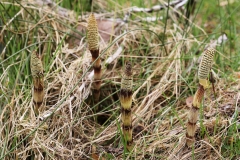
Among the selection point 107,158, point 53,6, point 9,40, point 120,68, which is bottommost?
point 107,158

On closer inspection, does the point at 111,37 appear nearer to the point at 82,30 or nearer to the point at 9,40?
the point at 82,30

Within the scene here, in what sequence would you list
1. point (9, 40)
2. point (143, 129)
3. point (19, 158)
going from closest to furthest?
point (19, 158), point (143, 129), point (9, 40)

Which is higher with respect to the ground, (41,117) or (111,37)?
(111,37)

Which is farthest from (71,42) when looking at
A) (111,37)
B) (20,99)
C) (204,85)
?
(204,85)

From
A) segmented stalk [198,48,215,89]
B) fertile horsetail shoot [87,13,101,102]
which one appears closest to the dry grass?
fertile horsetail shoot [87,13,101,102]

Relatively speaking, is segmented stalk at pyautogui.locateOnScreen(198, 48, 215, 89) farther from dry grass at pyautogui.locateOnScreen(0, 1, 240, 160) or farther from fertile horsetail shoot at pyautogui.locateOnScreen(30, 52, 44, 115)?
fertile horsetail shoot at pyautogui.locateOnScreen(30, 52, 44, 115)

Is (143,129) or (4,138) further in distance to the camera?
(143,129)

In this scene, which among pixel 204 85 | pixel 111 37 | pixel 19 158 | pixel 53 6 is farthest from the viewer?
pixel 53 6
